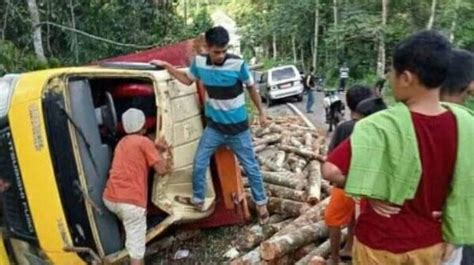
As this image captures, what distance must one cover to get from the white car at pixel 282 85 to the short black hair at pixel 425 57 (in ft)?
79.2

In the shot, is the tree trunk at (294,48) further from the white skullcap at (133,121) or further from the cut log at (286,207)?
the white skullcap at (133,121)

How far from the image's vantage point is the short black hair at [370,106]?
162 inches

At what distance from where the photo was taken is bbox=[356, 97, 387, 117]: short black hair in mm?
4105

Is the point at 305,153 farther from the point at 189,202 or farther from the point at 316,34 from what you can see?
the point at 316,34

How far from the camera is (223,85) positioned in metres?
5.48

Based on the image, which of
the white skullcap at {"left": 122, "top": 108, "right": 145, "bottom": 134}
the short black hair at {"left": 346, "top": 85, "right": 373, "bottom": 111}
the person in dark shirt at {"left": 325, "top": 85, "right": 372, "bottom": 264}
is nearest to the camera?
the person in dark shirt at {"left": 325, "top": 85, "right": 372, "bottom": 264}

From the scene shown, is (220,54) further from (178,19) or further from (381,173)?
(178,19)

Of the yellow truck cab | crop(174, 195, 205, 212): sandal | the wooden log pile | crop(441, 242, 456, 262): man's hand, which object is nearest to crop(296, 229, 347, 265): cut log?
the wooden log pile

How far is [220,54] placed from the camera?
541cm

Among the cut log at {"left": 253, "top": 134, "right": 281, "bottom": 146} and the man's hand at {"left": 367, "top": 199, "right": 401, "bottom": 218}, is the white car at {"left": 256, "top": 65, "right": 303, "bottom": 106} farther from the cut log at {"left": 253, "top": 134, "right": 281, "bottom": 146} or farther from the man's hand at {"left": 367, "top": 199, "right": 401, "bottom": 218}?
the man's hand at {"left": 367, "top": 199, "right": 401, "bottom": 218}

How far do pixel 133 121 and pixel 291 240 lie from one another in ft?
4.97

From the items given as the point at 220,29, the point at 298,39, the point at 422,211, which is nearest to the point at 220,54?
the point at 220,29

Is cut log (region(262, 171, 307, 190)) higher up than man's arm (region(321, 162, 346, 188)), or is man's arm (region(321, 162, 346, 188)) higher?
man's arm (region(321, 162, 346, 188))

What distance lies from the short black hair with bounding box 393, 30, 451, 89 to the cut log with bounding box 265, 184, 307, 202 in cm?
396
